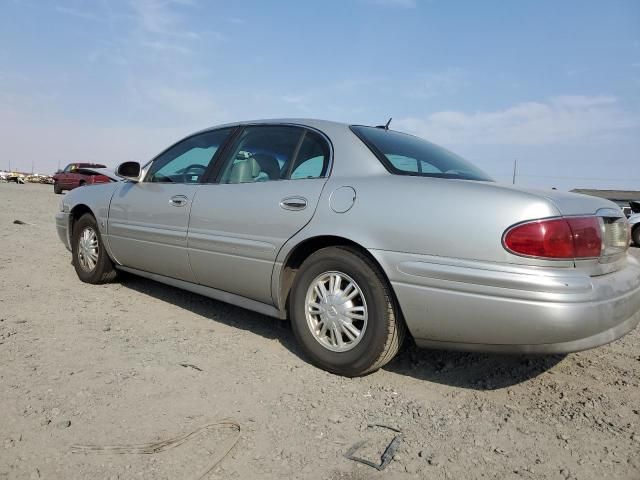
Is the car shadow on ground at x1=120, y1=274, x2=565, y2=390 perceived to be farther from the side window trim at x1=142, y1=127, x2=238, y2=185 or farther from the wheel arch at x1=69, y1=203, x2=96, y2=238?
the wheel arch at x1=69, y1=203, x2=96, y2=238

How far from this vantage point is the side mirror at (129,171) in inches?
165

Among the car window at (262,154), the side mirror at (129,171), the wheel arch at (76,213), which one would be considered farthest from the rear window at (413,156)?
the wheel arch at (76,213)

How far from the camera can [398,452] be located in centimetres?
198

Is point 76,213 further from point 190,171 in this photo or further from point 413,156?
point 413,156

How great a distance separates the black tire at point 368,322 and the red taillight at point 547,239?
0.67 meters

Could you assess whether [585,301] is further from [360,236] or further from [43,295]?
[43,295]

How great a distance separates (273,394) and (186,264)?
146 centimetres

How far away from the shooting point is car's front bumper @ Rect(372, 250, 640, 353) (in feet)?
7.03

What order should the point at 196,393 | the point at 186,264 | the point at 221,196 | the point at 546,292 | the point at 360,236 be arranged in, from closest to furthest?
the point at 546,292, the point at 196,393, the point at 360,236, the point at 221,196, the point at 186,264

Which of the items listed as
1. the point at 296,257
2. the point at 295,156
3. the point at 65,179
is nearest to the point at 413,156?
the point at 295,156

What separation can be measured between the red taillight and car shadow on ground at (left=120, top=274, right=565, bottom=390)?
2.83ft

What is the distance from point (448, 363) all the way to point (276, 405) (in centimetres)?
115

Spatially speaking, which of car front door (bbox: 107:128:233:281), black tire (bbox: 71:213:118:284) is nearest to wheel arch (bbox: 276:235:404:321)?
car front door (bbox: 107:128:233:281)

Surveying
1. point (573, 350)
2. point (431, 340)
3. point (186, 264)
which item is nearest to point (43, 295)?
point (186, 264)
